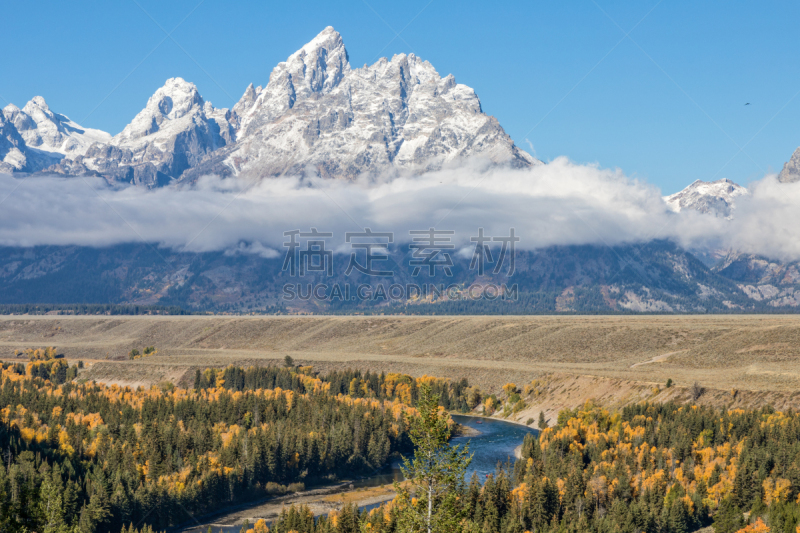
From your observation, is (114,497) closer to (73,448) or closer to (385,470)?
(73,448)

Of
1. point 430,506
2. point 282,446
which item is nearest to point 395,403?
point 282,446

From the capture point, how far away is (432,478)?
50.3 metres

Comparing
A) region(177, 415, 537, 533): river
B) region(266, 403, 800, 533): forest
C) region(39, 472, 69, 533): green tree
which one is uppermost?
region(39, 472, 69, 533): green tree

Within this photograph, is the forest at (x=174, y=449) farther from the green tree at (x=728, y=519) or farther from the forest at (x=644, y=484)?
the green tree at (x=728, y=519)

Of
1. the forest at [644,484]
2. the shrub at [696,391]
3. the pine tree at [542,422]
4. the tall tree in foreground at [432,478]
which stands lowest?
the pine tree at [542,422]

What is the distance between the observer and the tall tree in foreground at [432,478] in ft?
159

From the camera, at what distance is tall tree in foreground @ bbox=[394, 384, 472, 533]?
48344 mm

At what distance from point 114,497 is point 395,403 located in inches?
3536

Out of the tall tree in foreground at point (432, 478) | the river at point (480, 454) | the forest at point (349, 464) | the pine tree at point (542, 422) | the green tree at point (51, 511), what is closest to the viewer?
the tall tree in foreground at point (432, 478)

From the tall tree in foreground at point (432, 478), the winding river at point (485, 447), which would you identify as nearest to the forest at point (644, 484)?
the winding river at point (485, 447)

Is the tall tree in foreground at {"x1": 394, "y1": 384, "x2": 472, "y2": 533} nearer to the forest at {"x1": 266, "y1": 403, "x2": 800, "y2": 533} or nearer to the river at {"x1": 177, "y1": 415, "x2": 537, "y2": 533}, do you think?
the forest at {"x1": 266, "y1": 403, "x2": 800, "y2": 533}

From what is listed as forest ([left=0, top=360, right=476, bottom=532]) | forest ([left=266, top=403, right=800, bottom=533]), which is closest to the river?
forest ([left=0, top=360, right=476, bottom=532])


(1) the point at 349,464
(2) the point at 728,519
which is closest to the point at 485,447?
(1) the point at 349,464

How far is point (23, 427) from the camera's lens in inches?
6043
